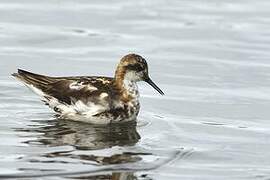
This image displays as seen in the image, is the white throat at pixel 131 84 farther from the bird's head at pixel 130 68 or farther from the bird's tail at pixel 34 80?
the bird's tail at pixel 34 80

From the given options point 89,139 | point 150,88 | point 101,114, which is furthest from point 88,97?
point 150,88

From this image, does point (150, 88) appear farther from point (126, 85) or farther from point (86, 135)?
point (86, 135)

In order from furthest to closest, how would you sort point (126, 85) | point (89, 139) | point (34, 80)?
1. point (126, 85)
2. point (34, 80)
3. point (89, 139)

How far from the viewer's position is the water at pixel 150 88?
13.2 metres

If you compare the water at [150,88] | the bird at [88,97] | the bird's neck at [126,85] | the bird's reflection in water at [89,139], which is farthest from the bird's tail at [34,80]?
the bird's neck at [126,85]

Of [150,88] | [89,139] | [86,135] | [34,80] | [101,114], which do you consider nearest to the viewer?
[89,139]

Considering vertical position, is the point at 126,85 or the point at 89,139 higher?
the point at 126,85

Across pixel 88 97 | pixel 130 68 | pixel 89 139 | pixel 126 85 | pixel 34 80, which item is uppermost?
pixel 130 68

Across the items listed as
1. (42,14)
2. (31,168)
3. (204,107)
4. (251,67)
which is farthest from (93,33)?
(31,168)

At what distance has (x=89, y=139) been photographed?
14656 mm

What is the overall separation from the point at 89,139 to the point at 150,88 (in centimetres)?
369

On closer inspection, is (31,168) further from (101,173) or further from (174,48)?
(174,48)

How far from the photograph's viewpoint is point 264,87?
1797cm

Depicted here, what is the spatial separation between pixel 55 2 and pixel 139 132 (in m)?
9.54
